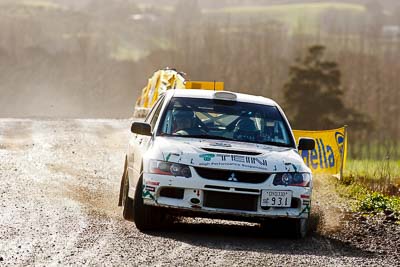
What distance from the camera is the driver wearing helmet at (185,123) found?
11.2m

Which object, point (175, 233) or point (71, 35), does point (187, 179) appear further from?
point (71, 35)

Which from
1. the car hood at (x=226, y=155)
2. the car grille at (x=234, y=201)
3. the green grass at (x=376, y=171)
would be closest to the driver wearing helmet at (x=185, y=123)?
the car hood at (x=226, y=155)

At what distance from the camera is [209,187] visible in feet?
33.5

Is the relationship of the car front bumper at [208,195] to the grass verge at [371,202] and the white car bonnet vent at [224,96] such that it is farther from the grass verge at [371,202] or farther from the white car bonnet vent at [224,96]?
the grass verge at [371,202]

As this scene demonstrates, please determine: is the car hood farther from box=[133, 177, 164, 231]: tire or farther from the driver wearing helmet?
box=[133, 177, 164, 231]: tire

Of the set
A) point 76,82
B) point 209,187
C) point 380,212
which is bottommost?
point 76,82

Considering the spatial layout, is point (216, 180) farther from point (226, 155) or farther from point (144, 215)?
point (144, 215)

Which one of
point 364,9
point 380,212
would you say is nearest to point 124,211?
point 380,212

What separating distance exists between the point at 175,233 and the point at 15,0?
10626cm

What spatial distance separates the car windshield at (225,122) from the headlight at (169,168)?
2.72ft

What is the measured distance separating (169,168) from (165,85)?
18.0 metres

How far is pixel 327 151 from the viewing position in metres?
20.1

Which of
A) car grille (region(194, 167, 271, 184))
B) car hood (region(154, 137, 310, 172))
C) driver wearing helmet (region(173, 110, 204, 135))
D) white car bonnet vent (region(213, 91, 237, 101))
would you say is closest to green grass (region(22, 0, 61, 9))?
white car bonnet vent (region(213, 91, 237, 101))

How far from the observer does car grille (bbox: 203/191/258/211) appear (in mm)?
10273
